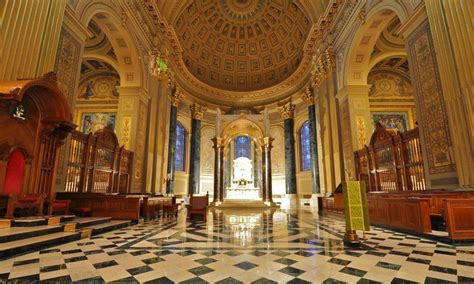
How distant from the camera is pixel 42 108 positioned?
5.74 metres

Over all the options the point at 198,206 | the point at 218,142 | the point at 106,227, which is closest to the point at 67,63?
the point at 106,227

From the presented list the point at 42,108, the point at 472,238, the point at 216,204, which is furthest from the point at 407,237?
the point at 216,204

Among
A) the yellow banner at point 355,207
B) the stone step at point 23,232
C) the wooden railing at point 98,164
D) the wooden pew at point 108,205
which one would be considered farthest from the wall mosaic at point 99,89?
the yellow banner at point 355,207

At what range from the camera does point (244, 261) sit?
3.09 m

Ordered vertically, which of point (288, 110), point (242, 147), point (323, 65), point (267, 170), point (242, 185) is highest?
point (323, 65)

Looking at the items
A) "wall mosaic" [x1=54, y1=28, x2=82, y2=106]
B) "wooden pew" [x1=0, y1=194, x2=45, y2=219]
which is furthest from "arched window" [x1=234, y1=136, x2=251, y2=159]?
"wooden pew" [x1=0, y1=194, x2=45, y2=219]

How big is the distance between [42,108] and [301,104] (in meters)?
16.2

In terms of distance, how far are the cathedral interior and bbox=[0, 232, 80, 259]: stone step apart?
0.08ft

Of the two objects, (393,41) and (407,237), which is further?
(393,41)

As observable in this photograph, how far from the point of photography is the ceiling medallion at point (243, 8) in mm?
18969

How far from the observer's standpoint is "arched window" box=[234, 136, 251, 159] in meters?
21.0

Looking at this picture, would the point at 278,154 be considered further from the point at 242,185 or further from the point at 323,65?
the point at 323,65

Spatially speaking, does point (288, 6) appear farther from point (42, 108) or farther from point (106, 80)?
point (42, 108)

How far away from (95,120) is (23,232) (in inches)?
519
